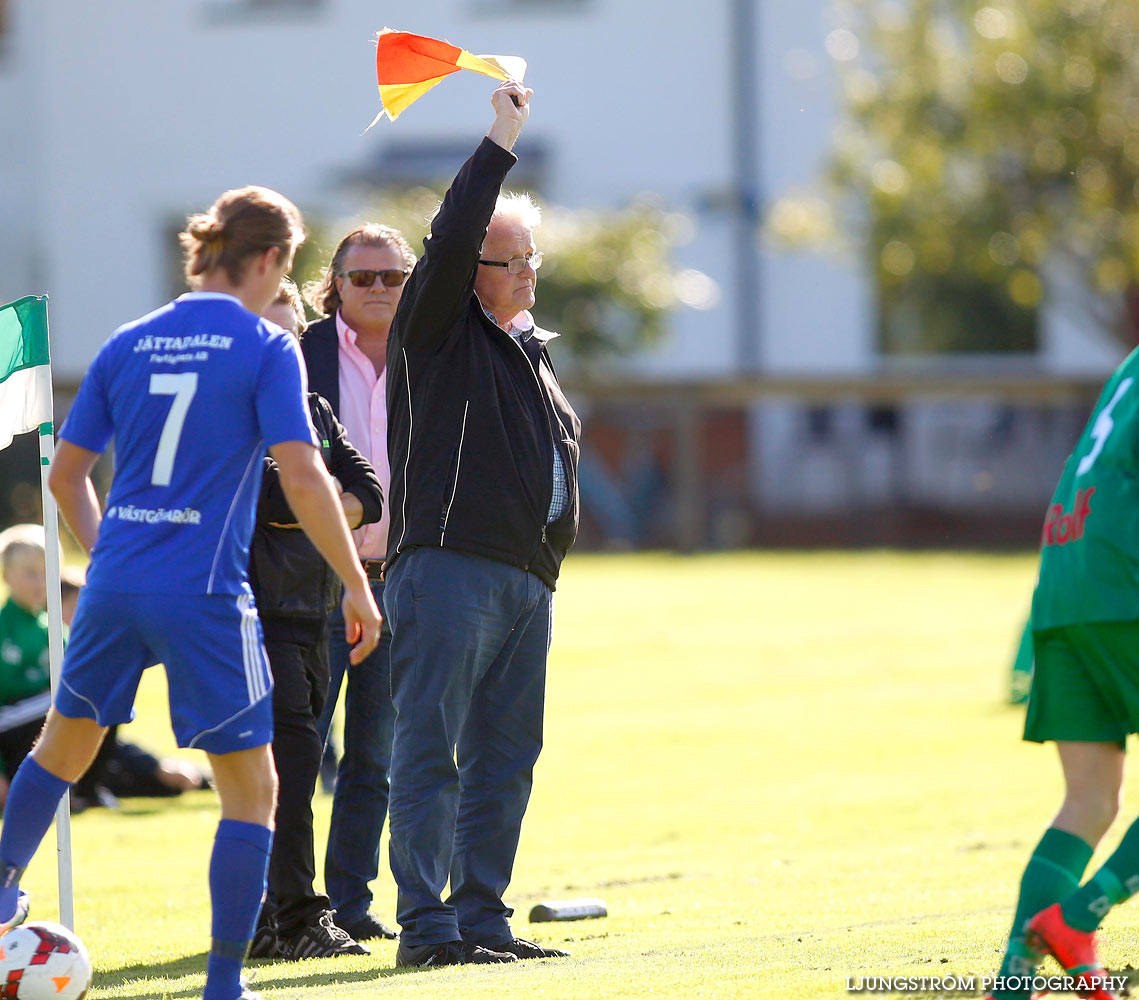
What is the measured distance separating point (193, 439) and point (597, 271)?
70.0 ft

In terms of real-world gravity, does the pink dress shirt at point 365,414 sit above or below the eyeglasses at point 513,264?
below

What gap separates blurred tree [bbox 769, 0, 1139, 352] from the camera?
75.4ft

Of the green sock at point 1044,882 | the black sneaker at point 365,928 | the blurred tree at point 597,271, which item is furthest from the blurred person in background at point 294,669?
the blurred tree at point 597,271

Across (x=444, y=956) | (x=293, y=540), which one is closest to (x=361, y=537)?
(x=293, y=540)

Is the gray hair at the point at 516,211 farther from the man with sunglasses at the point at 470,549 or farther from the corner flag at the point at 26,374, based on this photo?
the corner flag at the point at 26,374

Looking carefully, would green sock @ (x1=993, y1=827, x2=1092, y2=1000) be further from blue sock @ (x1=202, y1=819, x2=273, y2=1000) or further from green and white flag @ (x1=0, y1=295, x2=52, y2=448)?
green and white flag @ (x1=0, y1=295, x2=52, y2=448)

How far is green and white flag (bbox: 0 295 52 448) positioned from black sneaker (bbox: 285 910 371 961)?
1775 mm

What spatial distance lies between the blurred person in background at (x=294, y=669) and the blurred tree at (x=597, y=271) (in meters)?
19.2

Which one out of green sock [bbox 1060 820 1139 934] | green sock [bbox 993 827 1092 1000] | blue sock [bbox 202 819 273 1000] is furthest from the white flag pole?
green sock [bbox 1060 820 1139 934]

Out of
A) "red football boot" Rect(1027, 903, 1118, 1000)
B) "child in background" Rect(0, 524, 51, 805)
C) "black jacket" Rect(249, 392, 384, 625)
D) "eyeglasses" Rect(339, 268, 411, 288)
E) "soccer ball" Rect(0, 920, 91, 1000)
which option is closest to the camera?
"red football boot" Rect(1027, 903, 1118, 1000)

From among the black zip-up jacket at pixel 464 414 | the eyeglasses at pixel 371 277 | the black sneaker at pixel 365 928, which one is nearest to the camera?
the black zip-up jacket at pixel 464 414

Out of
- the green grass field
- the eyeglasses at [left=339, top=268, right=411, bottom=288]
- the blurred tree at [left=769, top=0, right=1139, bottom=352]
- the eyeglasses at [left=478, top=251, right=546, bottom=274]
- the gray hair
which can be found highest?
the blurred tree at [left=769, top=0, right=1139, bottom=352]

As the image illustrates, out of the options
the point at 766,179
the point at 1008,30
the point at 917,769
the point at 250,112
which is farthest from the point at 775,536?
the point at 917,769

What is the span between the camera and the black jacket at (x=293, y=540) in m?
5.23
